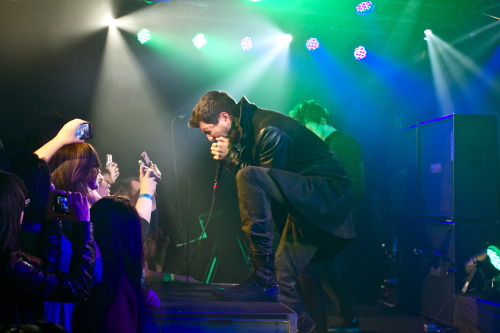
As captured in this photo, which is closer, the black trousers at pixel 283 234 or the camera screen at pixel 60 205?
the camera screen at pixel 60 205

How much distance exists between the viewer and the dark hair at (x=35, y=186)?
2.27 metres

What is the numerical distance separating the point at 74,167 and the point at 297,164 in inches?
59.1

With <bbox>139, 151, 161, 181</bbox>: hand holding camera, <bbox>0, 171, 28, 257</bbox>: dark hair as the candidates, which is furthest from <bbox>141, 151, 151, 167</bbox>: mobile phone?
<bbox>0, 171, 28, 257</bbox>: dark hair

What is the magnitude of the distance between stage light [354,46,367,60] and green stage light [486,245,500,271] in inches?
123

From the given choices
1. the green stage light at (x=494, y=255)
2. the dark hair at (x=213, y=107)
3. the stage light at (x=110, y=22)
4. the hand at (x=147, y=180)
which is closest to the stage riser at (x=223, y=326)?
the hand at (x=147, y=180)

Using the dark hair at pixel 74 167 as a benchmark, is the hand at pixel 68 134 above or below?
above

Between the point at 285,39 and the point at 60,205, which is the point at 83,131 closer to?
the point at 60,205

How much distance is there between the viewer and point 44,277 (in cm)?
194

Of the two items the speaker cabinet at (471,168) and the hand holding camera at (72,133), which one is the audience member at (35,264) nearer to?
the hand holding camera at (72,133)

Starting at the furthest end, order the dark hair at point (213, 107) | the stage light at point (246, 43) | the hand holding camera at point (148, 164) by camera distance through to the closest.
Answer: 1. the stage light at point (246, 43)
2. the dark hair at point (213, 107)
3. the hand holding camera at point (148, 164)

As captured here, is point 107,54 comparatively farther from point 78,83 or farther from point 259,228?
point 259,228

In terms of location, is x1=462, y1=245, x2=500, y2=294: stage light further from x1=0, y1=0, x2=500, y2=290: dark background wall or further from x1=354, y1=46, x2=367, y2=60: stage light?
x1=354, y1=46, x2=367, y2=60: stage light

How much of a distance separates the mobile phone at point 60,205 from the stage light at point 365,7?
4725mm

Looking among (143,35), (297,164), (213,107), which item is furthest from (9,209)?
(143,35)
